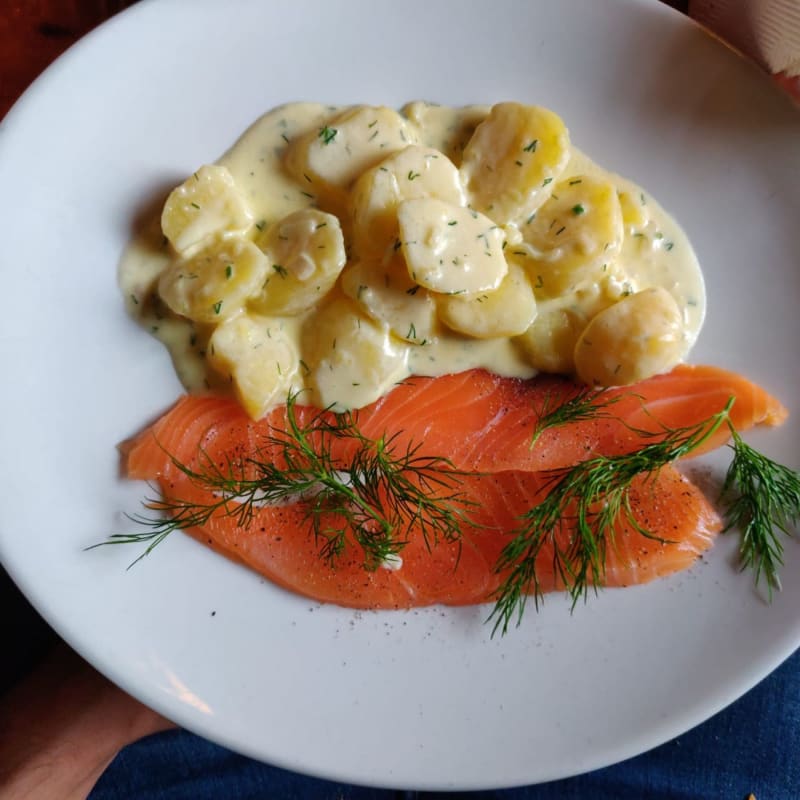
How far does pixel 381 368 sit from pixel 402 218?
13.3 inches

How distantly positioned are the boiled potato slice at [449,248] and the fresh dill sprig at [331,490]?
38 centimetres

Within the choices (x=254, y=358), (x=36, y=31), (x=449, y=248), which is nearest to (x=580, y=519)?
(x=449, y=248)

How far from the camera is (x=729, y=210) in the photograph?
6.30 ft

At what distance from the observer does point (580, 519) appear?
178 centimetres

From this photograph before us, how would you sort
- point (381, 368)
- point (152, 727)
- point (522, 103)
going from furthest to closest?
point (152, 727), point (522, 103), point (381, 368)

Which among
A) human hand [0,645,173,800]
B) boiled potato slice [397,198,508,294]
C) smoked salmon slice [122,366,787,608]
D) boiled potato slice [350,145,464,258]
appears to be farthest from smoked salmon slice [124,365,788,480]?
human hand [0,645,173,800]

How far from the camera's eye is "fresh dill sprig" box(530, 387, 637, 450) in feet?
5.99

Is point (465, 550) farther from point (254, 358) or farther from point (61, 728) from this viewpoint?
point (61, 728)

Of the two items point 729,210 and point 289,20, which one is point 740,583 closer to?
point 729,210

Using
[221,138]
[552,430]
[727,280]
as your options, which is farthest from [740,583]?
[221,138]

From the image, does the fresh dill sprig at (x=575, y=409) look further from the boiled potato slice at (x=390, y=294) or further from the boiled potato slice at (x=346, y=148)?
the boiled potato slice at (x=346, y=148)

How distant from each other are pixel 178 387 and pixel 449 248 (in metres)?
0.71

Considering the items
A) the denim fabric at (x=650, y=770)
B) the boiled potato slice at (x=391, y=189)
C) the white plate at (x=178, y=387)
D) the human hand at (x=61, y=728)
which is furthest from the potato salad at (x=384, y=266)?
the denim fabric at (x=650, y=770)

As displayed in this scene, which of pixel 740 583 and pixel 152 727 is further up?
pixel 740 583
